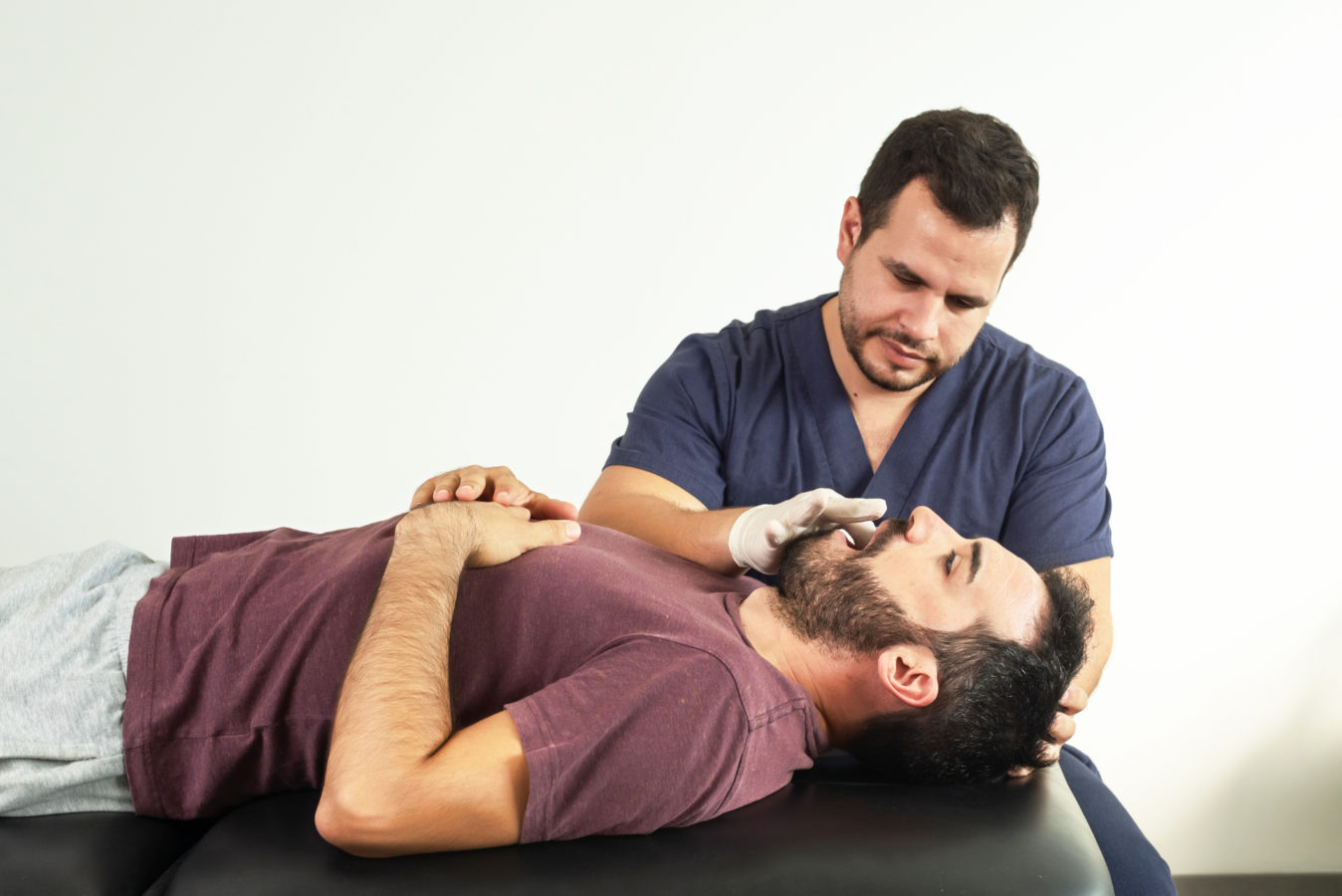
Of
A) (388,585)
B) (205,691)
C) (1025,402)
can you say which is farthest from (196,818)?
(1025,402)

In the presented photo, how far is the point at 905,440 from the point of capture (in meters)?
1.71

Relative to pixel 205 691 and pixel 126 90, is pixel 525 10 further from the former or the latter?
pixel 205 691

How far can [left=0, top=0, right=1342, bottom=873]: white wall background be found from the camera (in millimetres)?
2221

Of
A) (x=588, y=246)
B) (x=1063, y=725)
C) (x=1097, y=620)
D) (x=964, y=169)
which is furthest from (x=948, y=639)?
(x=588, y=246)

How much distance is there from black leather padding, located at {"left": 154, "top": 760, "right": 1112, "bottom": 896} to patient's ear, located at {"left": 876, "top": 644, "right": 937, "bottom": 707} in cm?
12

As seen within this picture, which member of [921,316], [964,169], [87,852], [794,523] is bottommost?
[87,852]

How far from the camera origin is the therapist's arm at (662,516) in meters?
1.53

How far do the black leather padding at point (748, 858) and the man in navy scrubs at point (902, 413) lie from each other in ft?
1.31

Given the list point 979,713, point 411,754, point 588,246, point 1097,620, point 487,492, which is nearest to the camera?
point 411,754

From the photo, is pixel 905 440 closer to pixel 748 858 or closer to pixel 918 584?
pixel 918 584

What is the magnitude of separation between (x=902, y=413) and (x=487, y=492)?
716mm

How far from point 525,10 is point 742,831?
1.82 metres

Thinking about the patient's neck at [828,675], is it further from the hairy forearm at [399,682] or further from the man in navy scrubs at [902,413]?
the hairy forearm at [399,682]

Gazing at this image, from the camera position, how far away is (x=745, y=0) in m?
2.25
